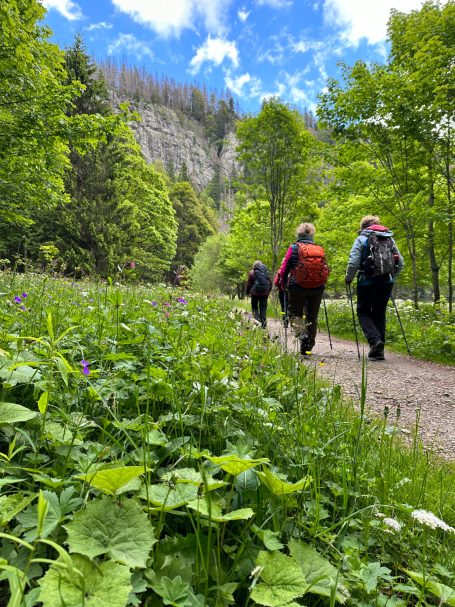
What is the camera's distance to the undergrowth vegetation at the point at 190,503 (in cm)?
88

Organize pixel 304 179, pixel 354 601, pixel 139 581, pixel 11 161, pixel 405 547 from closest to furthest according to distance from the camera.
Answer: pixel 139 581 < pixel 354 601 < pixel 405 547 < pixel 11 161 < pixel 304 179

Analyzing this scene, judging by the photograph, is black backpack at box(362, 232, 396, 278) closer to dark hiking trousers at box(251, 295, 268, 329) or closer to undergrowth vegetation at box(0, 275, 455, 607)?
dark hiking trousers at box(251, 295, 268, 329)

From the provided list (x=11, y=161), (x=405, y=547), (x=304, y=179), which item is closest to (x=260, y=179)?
(x=304, y=179)

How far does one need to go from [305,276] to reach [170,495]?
522 centimetres

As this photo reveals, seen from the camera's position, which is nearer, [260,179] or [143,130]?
[260,179]

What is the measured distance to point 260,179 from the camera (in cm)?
1805

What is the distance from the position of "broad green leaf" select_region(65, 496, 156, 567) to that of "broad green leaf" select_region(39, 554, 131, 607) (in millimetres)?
28

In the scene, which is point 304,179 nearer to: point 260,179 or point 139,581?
point 260,179

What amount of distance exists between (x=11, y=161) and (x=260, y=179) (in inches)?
465

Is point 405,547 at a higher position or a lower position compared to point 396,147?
lower

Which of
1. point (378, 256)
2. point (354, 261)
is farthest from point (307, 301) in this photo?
point (378, 256)

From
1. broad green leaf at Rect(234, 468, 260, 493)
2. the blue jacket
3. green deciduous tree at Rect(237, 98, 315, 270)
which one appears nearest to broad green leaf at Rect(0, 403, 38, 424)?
broad green leaf at Rect(234, 468, 260, 493)

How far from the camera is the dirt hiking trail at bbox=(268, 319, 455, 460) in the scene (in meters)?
3.47

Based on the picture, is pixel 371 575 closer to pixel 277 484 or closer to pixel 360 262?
pixel 277 484
